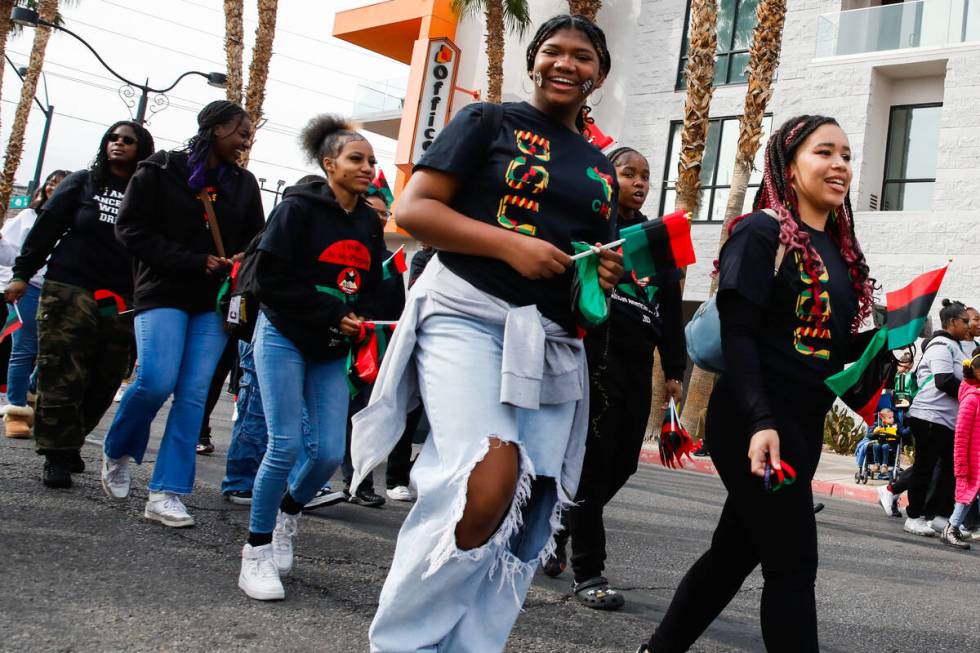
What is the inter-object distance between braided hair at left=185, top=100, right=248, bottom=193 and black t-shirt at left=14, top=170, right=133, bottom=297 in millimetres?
896

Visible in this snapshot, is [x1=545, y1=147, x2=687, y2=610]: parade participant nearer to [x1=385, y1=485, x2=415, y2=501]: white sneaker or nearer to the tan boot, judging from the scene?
[x1=385, y1=485, x2=415, y2=501]: white sneaker

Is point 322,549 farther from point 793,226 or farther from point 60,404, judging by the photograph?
point 793,226

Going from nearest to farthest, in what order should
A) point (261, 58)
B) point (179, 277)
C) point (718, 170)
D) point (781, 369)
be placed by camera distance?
point (781, 369) < point (179, 277) < point (261, 58) < point (718, 170)

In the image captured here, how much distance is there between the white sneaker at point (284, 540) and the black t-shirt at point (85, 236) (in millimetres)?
2231

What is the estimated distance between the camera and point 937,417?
818 cm

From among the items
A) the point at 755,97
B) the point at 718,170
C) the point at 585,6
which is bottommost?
the point at 755,97

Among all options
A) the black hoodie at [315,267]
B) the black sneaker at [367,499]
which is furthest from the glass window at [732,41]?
the black hoodie at [315,267]

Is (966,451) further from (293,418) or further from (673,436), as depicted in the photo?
(293,418)

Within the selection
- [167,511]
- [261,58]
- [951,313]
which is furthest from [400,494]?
[261,58]

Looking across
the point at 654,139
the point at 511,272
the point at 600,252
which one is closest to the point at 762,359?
the point at 600,252

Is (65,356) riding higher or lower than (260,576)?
higher

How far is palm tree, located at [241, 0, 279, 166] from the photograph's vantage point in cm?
2027

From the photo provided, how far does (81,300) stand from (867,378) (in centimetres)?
441

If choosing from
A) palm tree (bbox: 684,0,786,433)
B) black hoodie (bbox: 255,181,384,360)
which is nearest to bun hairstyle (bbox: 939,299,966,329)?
black hoodie (bbox: 255,181,384,360)
